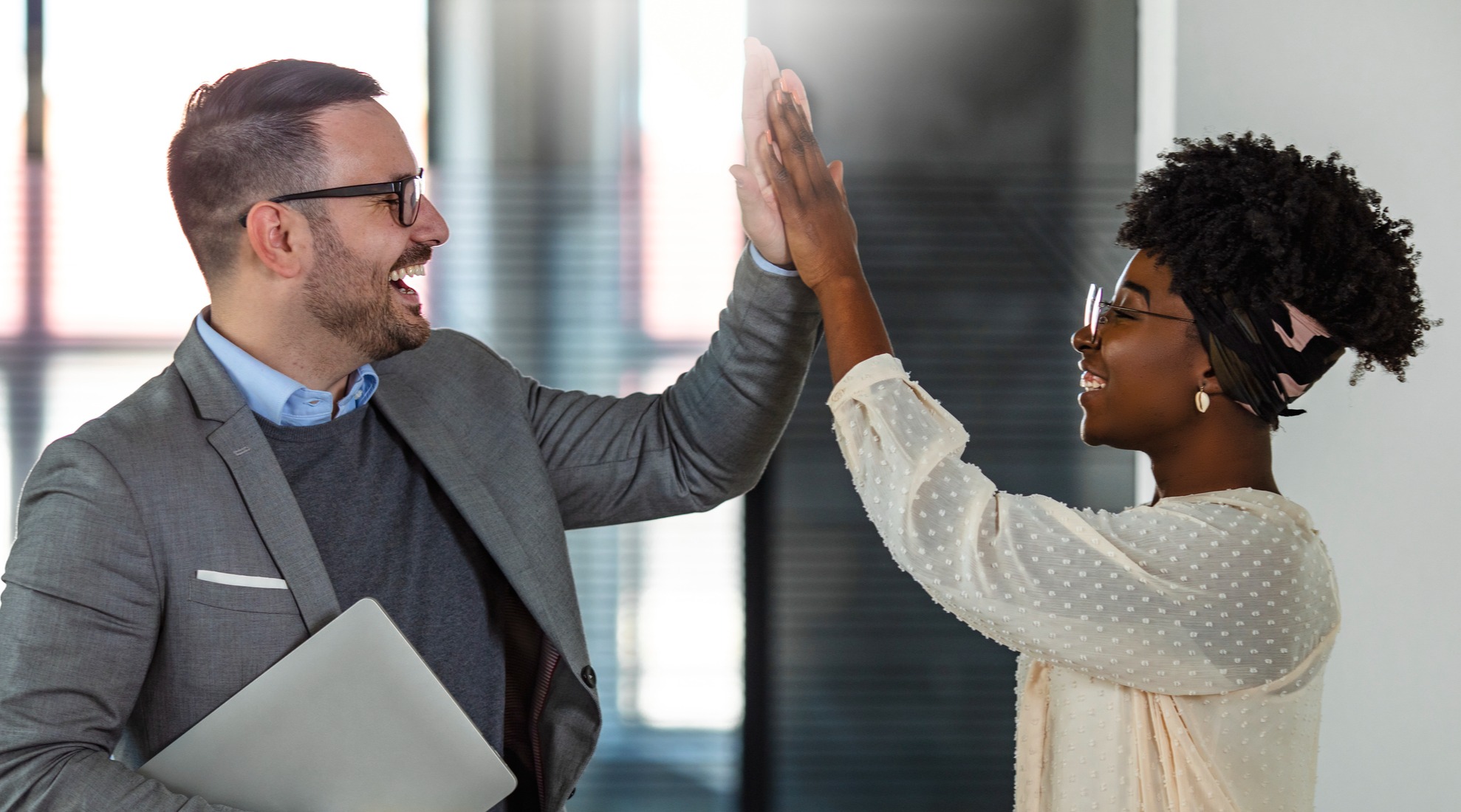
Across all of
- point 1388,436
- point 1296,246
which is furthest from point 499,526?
point 1388,436

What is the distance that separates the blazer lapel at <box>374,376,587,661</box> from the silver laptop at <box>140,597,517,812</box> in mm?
230

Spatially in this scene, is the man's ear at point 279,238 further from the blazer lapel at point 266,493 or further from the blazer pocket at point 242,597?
the blazer pocket at point 242,597

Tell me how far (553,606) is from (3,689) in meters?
0.65

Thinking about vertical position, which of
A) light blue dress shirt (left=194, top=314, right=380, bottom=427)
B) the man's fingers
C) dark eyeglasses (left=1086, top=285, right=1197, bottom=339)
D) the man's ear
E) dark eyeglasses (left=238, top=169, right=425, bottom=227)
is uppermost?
the man's fingers

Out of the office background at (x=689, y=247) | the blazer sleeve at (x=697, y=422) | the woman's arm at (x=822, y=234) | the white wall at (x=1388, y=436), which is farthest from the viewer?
the office background at (x=689, y=247)

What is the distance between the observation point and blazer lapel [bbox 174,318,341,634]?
1.36m

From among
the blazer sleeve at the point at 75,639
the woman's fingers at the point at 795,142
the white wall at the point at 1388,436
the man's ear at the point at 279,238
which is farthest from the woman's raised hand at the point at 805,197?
the white wall at the point at 1388,436

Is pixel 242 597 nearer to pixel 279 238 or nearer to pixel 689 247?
pixel 279 238

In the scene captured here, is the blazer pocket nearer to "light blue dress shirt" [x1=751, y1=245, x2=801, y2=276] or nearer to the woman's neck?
"light blue dress shirt" [x1=751, y1=245, x2=801, y2=276]

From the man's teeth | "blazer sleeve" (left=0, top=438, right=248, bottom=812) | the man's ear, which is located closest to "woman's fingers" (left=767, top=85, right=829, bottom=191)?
the man's teeth

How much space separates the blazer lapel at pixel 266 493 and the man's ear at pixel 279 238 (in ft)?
0.57

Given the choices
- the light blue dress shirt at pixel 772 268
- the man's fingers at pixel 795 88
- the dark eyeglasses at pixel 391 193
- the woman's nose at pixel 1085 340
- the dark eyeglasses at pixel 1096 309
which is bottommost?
the woman's nose at pixel 1085 340

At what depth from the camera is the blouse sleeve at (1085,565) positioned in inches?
47.5

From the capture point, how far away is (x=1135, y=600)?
3.96 feet
